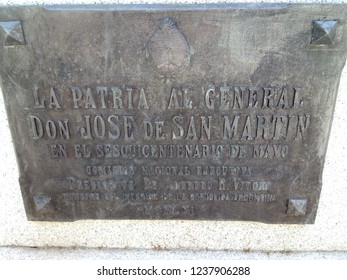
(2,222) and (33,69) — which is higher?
(33,69)

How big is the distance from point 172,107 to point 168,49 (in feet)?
0.77

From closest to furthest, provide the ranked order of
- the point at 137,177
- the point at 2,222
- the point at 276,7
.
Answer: the point at 276,7 → the point at 137,177 → the point at 2,222

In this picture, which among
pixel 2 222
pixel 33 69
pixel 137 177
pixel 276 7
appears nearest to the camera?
pixel 276 7

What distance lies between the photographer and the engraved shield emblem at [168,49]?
4.60 ft

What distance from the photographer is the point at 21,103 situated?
1.55 m

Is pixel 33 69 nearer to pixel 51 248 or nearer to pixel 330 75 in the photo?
pixel 51 248

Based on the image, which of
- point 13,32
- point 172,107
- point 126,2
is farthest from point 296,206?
point 13,32

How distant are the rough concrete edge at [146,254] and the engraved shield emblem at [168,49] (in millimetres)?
933

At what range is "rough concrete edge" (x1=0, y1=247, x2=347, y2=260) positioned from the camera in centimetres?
188

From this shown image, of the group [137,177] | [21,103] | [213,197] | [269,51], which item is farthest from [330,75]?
[21,103]

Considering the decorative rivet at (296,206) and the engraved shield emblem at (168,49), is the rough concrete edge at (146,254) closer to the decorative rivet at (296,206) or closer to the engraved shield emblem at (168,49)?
the decorative rivet at (296,206)

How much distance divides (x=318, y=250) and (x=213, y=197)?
63 cm

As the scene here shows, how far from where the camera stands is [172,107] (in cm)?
153

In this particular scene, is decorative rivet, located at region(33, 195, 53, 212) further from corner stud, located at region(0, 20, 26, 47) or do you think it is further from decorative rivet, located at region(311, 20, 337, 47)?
decorative rivet, located at region(311, 20, 337, 47)
